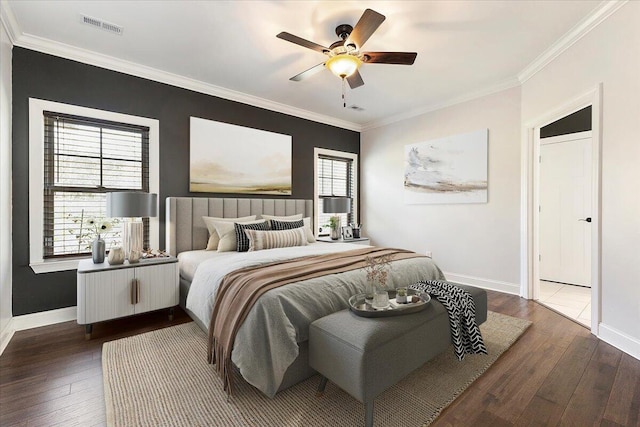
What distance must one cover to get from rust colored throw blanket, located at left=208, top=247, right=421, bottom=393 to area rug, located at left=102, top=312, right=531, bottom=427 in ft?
0.54

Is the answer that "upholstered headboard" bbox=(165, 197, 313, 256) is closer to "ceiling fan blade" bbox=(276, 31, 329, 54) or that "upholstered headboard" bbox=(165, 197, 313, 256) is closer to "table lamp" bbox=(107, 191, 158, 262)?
"table lamp" bbox=(107, 191, 158, 262)

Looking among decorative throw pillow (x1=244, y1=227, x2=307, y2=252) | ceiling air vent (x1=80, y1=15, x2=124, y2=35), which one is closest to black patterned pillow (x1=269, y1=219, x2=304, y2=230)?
decorative throw pillow (x1=244, y1=227, x2=307, y2=252)

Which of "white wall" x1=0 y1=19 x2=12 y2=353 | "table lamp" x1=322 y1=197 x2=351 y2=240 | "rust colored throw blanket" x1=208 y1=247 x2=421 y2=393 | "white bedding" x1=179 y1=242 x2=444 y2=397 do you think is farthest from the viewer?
"table lamp" x1=322 y1=197 x2=351 y2=240

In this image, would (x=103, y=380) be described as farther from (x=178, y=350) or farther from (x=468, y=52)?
(x=468, y=52)

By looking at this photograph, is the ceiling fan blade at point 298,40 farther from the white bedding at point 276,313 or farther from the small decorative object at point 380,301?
the small decorative object at point 380,301

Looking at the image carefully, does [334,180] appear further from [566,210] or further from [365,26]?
[566,210]

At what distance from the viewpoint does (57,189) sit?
312cm

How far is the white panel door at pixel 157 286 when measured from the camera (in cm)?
301

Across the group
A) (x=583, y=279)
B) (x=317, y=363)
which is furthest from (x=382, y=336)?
(x=583, y=279)

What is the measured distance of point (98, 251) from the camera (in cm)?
296

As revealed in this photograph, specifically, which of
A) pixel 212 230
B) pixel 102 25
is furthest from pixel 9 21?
pixel 212 230

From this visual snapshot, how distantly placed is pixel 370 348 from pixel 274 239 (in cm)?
225

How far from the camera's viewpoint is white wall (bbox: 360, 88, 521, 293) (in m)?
4.10

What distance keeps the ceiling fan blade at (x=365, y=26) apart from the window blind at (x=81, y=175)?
→ 2.77m
